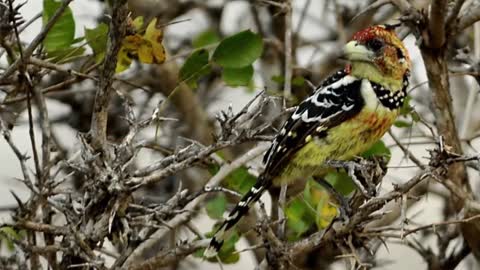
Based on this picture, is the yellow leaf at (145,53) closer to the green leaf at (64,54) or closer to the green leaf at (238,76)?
the green leaf at (64,54)

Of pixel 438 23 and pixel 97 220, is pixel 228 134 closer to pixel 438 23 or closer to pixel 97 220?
pixel 97 220

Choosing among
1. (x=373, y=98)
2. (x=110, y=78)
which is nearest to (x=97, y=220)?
(x=110, y=78)

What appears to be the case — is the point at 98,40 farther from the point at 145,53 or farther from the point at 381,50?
the point at 381,50

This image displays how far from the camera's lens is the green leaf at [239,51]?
1748 millimetres

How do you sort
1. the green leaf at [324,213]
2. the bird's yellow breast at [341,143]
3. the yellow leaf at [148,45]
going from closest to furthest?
the yellow leaf at [148,45] < the bird's yellow breast at [341,143] < the green leaf at [324,213]

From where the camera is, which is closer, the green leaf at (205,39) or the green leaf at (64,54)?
the green leaf at (64,54)

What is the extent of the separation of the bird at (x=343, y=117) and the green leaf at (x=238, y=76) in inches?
5.0

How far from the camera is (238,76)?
1.85 m

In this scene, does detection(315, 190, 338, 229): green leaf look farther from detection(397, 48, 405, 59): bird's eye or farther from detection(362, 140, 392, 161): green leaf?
detection(397, 48, 405, 59): bird's eye

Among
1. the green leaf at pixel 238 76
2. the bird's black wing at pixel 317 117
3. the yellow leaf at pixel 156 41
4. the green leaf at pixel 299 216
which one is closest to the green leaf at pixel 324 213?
the green leaf at pixel 299 216

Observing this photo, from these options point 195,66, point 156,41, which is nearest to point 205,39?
point 195,66

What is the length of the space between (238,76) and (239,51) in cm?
10

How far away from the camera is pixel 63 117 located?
97.2 inches

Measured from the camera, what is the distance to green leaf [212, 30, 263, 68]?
175 cm
